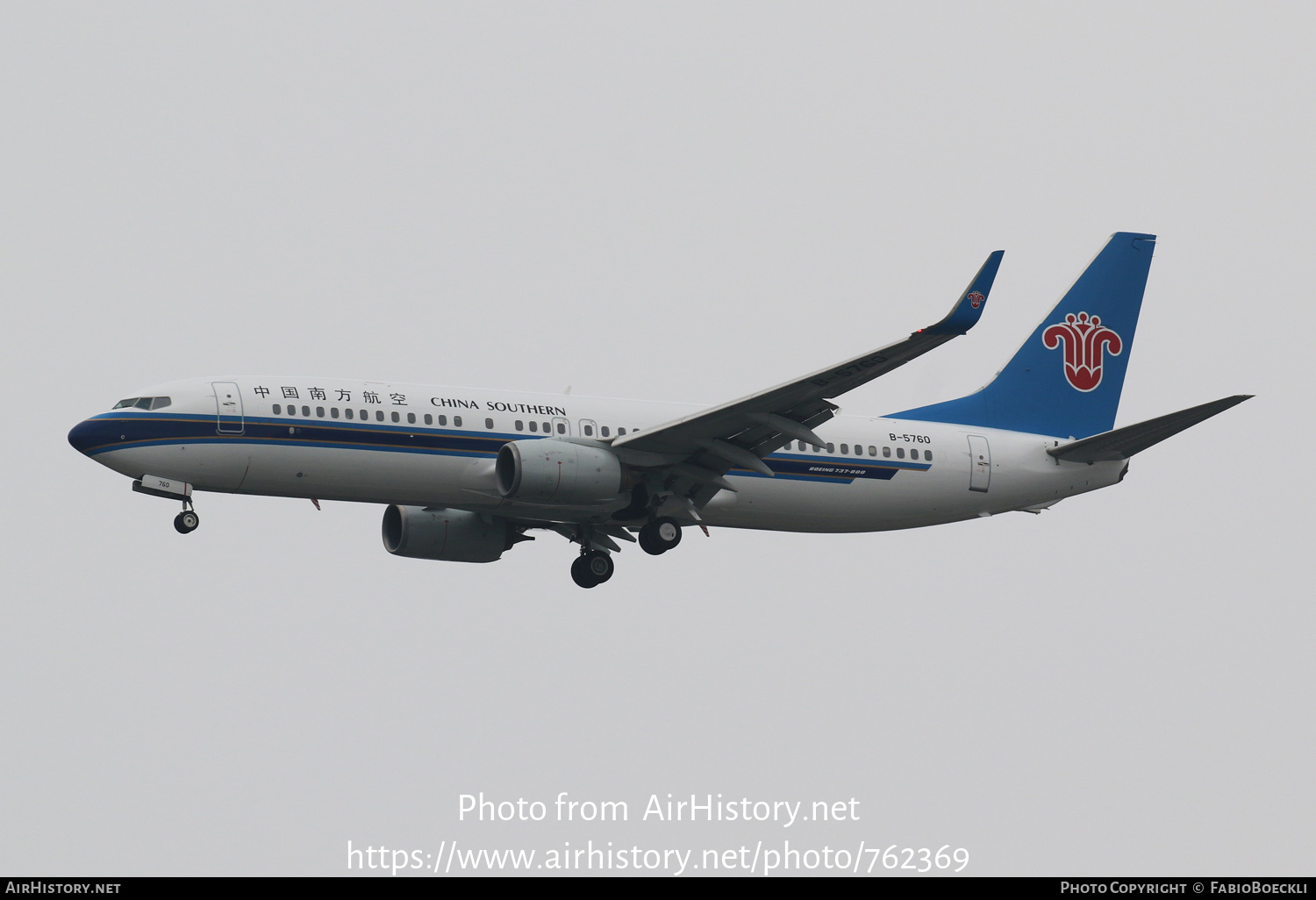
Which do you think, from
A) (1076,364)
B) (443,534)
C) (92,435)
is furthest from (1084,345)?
(92,435)

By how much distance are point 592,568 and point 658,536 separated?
10.8ft

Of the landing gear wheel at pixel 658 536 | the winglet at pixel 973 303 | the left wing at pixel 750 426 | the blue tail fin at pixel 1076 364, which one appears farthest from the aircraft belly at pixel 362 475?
the blue tail fin at pixel 1076 364

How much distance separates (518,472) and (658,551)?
4.54m

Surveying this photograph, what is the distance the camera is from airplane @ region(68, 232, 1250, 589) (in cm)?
3462

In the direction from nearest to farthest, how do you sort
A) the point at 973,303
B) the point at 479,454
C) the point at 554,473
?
the point at 973,303
the point at 554,473
the point at 479,454

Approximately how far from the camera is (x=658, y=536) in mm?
37875

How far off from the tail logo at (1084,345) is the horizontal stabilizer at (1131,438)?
7.99ft

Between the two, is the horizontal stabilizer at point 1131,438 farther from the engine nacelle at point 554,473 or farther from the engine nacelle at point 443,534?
the engine nacelle at point 443,534

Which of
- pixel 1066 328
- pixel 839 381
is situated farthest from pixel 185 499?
pixel 1066 328

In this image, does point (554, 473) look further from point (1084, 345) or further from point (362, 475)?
point (1084, 345)

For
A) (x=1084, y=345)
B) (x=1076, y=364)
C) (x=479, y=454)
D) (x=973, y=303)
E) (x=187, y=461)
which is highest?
(x=973, y=303)

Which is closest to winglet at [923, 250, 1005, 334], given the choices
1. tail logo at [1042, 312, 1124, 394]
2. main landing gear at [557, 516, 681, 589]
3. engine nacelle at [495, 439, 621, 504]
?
engine nacelle at [495, 439, 621, 504]

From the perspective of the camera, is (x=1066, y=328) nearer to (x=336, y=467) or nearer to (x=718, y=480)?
(x=718, y=480)

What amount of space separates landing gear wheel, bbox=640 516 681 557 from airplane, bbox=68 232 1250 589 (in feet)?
0.14
